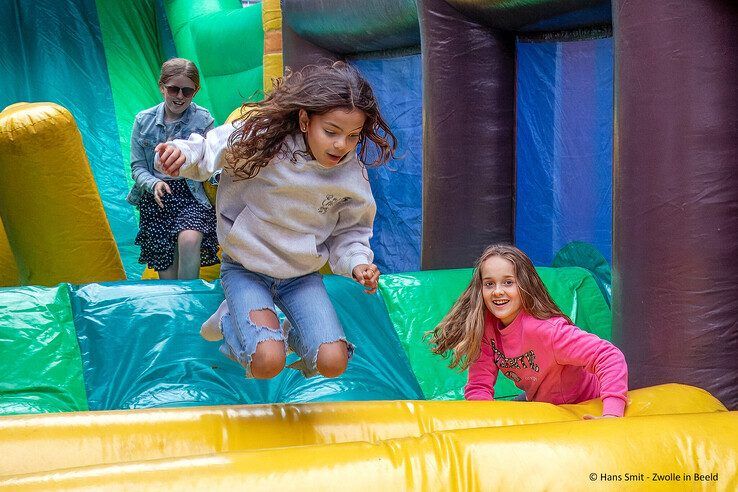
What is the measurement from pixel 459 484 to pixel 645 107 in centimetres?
132

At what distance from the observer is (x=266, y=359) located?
65.2 inches

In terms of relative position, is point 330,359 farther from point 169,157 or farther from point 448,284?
point 448,284

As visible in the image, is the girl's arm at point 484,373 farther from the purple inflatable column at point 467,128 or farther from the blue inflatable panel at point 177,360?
the purple inflatable column at point 467,128

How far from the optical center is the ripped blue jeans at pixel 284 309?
66.6 inches

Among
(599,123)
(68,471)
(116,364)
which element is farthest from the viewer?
(599,123)

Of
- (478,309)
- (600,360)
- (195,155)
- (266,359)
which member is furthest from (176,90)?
(600,360)

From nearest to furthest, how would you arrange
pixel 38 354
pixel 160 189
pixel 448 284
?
pixel 38 354
pixel 160 189
pixel 448 284

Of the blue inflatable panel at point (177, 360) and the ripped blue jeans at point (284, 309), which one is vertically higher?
the ripped blue jeans at point (284, 309)

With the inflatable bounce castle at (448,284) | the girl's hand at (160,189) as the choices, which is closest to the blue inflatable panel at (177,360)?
the inflatable bounce castle at (448,284)

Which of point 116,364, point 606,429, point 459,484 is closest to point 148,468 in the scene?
point 459,484

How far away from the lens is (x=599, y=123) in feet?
10.1

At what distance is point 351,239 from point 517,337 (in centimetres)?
46

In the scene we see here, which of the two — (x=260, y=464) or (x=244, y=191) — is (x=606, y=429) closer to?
(x=260, y=464)

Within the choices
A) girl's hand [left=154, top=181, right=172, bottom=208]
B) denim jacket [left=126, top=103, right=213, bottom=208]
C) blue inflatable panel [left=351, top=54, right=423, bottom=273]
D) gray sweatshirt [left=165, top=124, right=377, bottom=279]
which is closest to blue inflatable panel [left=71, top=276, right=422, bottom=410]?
girl's hand [left=154, top=181, right=172, bottom=208]
